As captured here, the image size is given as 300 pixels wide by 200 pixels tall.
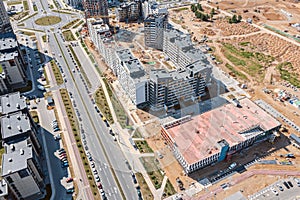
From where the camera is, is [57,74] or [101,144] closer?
[101,144]

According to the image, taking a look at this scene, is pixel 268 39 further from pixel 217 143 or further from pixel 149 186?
pixel 149 186

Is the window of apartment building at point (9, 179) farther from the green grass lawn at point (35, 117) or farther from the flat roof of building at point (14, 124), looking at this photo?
the green grass lawn at point (35, 117)

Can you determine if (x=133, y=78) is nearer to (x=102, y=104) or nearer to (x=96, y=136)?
(x=102, y=104)

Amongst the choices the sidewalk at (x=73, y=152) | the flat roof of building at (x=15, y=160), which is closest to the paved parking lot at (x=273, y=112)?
the sidewalk at (x=73, y=152)

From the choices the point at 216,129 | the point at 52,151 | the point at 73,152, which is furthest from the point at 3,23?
the point at 216,129

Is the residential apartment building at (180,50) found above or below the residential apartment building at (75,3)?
below

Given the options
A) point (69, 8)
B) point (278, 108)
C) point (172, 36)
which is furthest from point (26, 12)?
point (278, 108)

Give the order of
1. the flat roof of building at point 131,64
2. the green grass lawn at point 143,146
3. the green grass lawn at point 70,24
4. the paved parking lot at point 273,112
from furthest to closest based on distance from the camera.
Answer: the green grass lawn at point 70,24 < the flat roof of building at point 131,64 < the paved parking lot at point 273,112 < the green grass lawn at point 143,146
